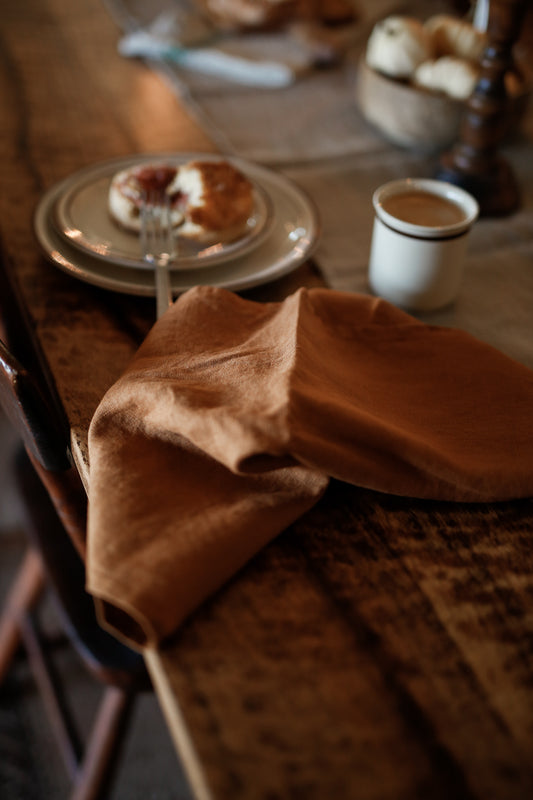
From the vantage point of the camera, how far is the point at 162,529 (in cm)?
38

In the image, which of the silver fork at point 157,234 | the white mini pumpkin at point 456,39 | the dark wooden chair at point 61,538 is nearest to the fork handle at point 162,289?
the silver fork at point 157,234

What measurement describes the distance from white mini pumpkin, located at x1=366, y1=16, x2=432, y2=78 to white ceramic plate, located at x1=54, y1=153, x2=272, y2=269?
25 cm

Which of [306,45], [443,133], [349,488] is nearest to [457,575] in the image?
[349,488]

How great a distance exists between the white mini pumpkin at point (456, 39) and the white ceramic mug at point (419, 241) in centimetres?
31

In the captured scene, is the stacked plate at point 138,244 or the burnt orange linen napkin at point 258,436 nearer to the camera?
the burnt orange linen napkin at point 258,436

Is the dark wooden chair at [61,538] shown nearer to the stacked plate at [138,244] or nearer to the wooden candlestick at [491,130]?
the stacked plate at [138,244]

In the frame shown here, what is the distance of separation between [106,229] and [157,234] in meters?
0.06

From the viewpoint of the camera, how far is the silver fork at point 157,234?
2.01 feet

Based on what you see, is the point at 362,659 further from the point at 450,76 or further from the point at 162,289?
the point at 450,76

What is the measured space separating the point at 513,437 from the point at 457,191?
26cm

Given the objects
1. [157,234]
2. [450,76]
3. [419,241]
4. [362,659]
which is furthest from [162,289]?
[450,76]

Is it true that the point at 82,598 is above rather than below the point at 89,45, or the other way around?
below

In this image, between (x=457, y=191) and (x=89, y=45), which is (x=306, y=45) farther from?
(x=457, y=191)

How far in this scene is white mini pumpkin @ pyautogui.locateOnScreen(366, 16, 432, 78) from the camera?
0.82 metres
